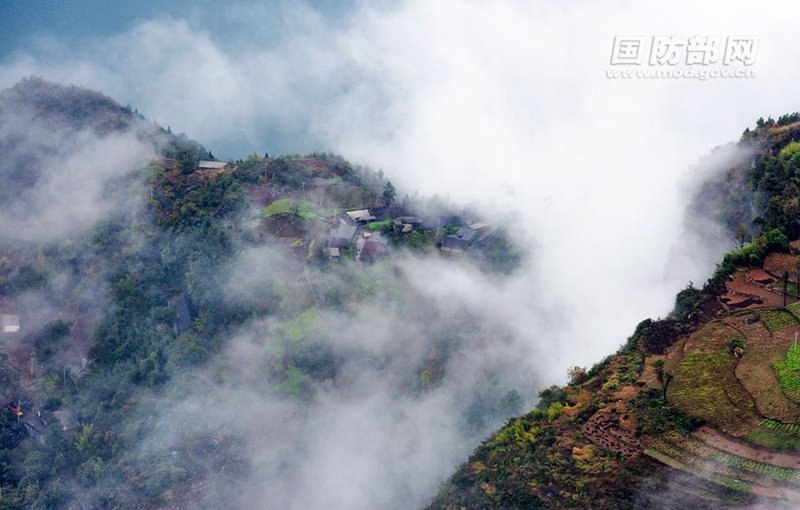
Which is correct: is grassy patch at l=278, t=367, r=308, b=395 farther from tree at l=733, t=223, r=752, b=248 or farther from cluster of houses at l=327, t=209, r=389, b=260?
tree at l=733, t=223, r=752, b=248

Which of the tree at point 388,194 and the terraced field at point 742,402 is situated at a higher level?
the tree at point 388,194

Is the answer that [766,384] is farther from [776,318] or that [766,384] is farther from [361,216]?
[361,216]

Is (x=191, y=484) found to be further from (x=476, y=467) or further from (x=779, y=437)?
(x=779, y=437)

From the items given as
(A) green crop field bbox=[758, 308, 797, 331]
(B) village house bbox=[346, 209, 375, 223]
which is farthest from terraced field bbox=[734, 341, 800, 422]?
(B) village house bbox=[346, 209, 375, 223]

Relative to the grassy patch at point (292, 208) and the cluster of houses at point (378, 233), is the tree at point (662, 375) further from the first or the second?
the grassy patch at point (292, 208)

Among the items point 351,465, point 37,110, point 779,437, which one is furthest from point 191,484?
point 37,110

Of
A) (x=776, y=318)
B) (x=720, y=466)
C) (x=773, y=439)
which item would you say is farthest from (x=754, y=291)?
(x=720, y=466)

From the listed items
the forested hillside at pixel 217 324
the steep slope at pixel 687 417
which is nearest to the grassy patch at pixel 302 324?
the forested hillside at pixel 217 324
